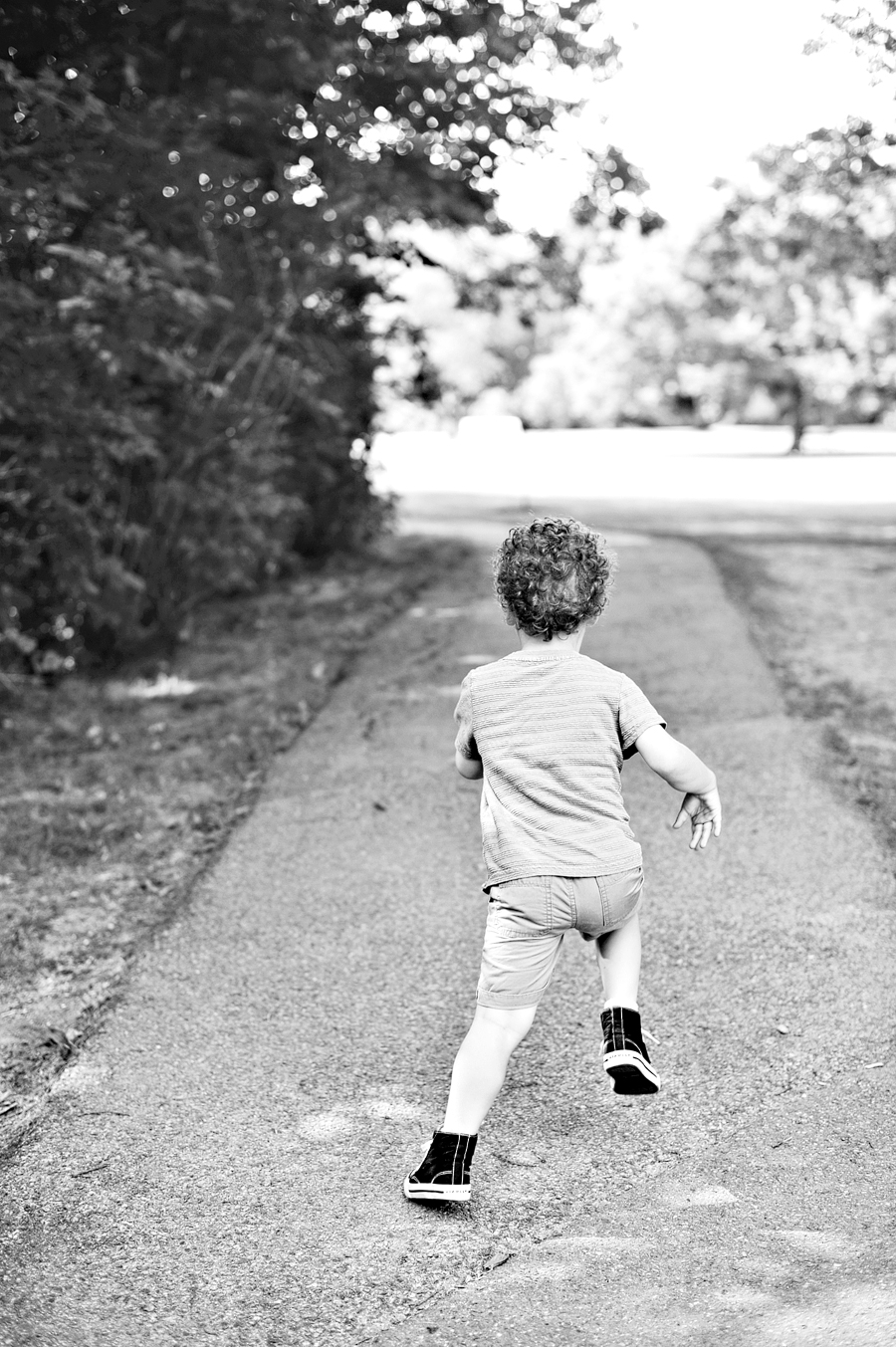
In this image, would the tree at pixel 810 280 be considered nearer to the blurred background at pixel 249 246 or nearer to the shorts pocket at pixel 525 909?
the blurred background at pixel 249 246

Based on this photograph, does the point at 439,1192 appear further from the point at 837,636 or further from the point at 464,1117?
the point at 837,636

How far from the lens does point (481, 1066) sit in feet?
10.1

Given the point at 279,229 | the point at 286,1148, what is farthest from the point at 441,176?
the point at 286,1148

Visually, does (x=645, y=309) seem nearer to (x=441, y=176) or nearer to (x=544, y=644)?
(x=441, y=176)

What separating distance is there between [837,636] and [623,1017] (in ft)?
25.5

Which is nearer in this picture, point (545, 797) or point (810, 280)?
point (545, 797)

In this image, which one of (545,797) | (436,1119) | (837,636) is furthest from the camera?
(837,636)

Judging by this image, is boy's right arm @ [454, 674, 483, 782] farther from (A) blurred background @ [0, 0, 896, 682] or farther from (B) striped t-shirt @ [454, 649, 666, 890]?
(A) blurred background @ [0, 0, 896, 682]

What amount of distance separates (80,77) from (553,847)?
16.4ft

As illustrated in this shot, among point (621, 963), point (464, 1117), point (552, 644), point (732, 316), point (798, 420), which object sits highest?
point (732, 316)

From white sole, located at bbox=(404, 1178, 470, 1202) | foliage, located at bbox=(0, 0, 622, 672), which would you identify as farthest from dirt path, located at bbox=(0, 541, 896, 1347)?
foliage, located at bbox=(0, 0, 622, 672)

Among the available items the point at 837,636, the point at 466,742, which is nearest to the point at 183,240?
the point at 837,636

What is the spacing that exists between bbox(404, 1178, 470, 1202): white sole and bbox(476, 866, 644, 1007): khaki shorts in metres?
0.38

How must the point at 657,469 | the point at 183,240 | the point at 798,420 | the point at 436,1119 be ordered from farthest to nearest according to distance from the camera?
the point at 798,420 → the point at 657,469 → the point at 183,240 → the point at 436,1119
